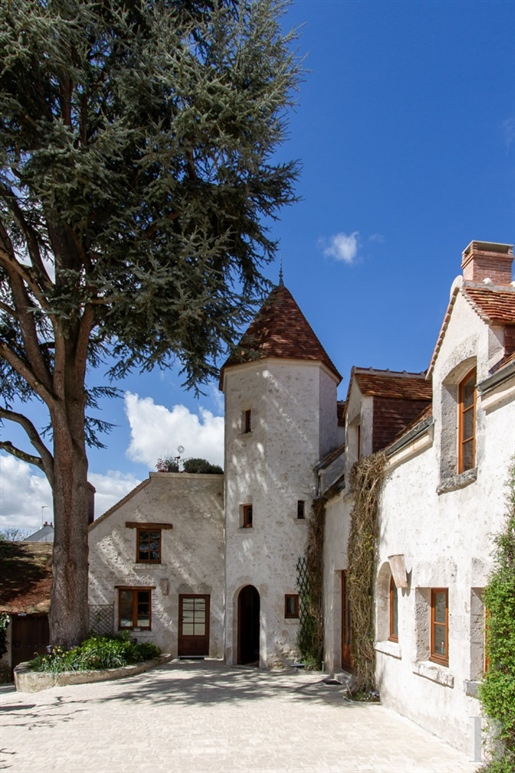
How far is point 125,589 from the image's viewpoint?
20.3 meters

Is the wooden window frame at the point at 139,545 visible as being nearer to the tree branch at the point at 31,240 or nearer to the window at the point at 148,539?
the window at the point at 148,539

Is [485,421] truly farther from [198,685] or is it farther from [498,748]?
[198,685]

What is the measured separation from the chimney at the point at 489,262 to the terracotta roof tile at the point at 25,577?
49.0 feet

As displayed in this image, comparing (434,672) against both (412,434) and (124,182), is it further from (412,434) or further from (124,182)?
(124,182)

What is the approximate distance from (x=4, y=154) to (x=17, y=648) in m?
13.0

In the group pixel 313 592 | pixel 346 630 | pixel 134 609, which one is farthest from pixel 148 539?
pixel 346 630

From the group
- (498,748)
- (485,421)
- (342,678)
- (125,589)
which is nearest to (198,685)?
(342,678)

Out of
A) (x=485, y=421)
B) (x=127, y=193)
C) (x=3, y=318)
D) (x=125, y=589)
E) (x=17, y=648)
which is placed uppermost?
(x=127, y=193)

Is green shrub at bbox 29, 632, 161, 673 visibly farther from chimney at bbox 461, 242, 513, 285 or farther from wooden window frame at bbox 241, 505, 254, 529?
chimney at bbox 461, 242, 513, 285

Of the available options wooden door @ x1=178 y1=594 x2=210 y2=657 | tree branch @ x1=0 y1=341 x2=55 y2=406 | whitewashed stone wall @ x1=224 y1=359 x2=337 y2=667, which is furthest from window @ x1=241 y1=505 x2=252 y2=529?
tree branch @ x1=0 y1=341 x2=55 y2=406

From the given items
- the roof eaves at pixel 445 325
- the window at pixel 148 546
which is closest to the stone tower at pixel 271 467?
the window at pixel 148 546

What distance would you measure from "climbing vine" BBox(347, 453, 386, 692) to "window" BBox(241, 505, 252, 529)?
580 cm

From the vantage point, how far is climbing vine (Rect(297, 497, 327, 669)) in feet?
56.3

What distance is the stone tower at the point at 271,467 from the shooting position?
1805 cm
